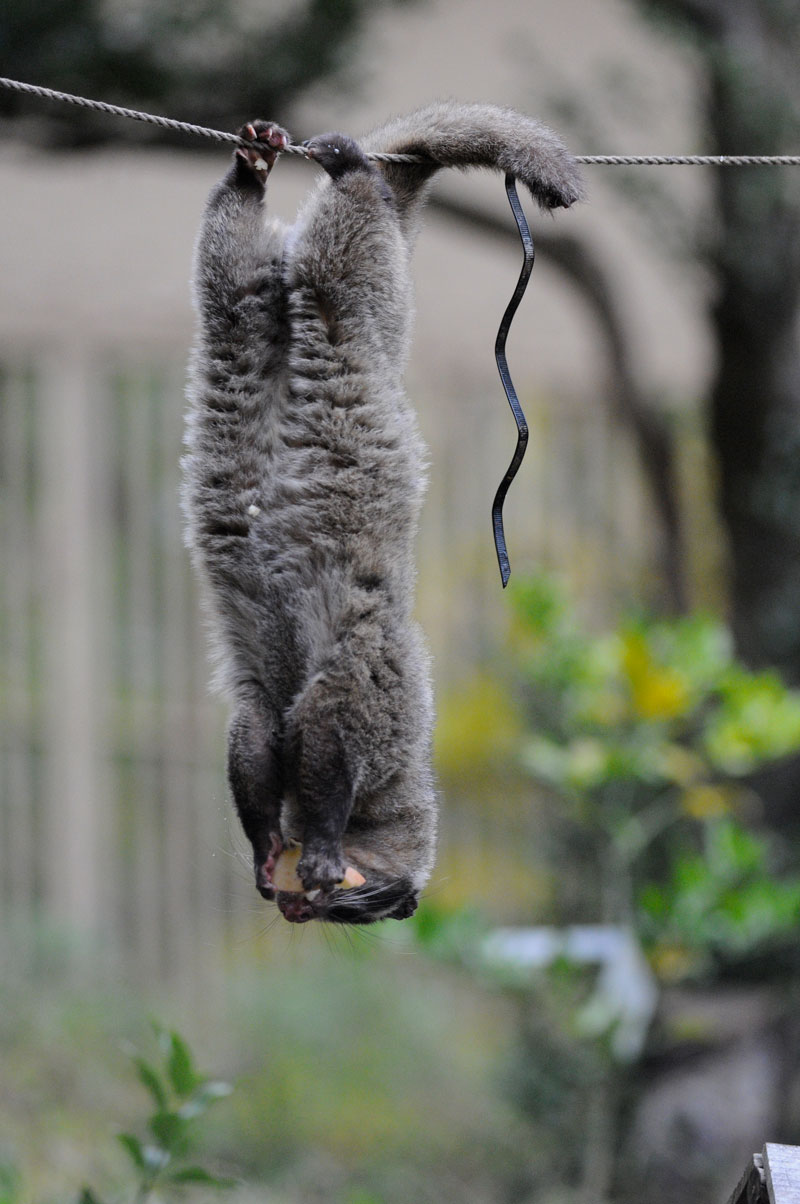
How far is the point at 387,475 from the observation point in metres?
2.39

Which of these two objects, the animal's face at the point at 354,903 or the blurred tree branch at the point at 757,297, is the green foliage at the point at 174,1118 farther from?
the blurred tree branch at the point at 757,297

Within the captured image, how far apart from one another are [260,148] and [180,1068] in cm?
181

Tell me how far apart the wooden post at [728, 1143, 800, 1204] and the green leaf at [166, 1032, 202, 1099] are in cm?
114

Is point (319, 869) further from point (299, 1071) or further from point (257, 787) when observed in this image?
point (299, 1071)

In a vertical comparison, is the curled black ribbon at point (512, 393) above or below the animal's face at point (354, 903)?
above

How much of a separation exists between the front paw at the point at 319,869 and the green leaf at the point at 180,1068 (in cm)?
69

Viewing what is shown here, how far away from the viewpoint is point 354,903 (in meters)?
2.34

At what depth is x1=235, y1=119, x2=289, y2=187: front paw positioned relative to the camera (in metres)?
2.30

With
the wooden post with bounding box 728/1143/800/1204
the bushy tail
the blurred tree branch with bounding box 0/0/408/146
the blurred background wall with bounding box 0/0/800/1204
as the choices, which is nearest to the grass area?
the blurred background wall with bounding box 0/0/800/1204

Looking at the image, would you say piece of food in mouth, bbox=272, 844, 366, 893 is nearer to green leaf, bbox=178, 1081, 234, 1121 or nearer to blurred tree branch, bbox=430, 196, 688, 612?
green leaf, bbox=178, 1081, 234, 1121

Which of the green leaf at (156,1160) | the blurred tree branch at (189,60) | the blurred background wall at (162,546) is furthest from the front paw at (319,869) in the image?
the blurred background wall at (162,546)

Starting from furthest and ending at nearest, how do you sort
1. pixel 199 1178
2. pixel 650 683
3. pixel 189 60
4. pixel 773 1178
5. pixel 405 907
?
pixel 189 60, pixel 650 683, pixel 199 1178, pixel 405 907, pixel 773 1178

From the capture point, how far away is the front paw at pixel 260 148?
2301 millimetres

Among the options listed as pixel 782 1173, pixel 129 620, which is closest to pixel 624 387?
pixel 129 620
